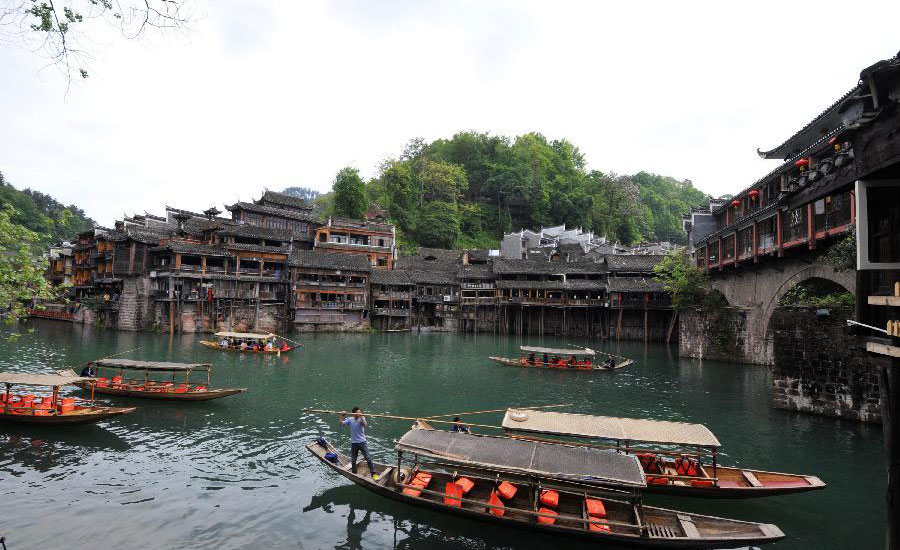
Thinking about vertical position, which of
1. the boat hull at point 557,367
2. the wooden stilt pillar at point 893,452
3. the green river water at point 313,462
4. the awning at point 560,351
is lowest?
the green river water at point 313,462

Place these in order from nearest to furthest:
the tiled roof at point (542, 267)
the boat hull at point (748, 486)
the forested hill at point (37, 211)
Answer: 1. the boat hull at point (748, 486)
2. the tiled roof at point (542, 267)
3. the forested hill at point (37, 211)

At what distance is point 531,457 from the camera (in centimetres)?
1116

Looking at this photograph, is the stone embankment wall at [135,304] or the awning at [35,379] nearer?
the awning at [35,379]

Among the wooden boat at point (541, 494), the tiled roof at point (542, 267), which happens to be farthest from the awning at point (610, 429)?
the tiled roof at point (542, 267)

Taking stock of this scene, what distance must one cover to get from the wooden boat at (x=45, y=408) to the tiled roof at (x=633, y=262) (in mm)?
48771

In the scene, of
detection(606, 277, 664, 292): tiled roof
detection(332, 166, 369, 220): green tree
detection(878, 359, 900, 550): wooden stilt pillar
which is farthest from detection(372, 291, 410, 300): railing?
detection(878, 359, 900, 550): wooden stilt pillar

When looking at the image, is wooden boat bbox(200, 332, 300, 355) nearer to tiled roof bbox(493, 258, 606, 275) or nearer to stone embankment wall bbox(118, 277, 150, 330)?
stone embankment wall bbox(118, 277, 150, 330)

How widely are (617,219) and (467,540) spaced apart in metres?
81.7

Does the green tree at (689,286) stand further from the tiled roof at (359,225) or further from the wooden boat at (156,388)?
the tiled roof at (359,225)

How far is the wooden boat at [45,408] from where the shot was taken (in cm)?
1662

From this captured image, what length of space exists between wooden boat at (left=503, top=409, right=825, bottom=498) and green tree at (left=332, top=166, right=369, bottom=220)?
59.8 metres

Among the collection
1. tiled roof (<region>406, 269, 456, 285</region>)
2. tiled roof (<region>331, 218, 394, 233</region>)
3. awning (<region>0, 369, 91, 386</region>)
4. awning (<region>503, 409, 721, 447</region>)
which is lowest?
awning (<region>503, 409, 721, 447</region>)

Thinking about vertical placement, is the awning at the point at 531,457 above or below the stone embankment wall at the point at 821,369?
below

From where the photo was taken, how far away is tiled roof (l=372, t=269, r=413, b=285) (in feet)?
191
